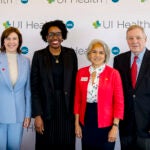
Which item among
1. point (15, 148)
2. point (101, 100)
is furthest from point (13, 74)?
point (101, 100)

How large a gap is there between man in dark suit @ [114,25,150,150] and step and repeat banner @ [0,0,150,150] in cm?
70

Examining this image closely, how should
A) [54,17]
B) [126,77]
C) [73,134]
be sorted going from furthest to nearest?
[54,17]
[73,134]
[126,77]

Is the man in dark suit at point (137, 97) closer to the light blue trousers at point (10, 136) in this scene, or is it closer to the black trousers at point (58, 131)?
the black trousers at point (58, 131)

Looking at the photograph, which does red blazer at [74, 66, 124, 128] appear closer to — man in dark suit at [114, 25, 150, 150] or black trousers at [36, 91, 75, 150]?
man in dark suit at [114, 25, 150, 150]

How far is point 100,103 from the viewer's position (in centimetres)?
210

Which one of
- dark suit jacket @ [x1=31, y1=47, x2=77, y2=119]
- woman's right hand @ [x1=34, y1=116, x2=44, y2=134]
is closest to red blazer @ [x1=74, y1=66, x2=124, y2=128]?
dark suit jacket @ [x1=31, y1=47, x2=77, y2=119]

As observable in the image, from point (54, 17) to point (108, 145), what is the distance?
164 cm

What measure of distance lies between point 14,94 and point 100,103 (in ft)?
2.62

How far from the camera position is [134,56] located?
91.3 inches

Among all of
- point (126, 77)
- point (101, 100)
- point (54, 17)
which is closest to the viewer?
point (101, 100)

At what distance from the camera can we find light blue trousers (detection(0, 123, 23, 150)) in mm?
2340

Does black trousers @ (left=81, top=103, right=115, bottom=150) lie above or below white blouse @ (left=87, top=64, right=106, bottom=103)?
below

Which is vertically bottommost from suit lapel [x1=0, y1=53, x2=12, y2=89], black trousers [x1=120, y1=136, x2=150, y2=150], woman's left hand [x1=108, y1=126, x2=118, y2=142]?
black trousers [x1=120, y1=136, x2=150, y2=150]

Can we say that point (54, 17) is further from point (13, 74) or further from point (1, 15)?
point (13, 74)
